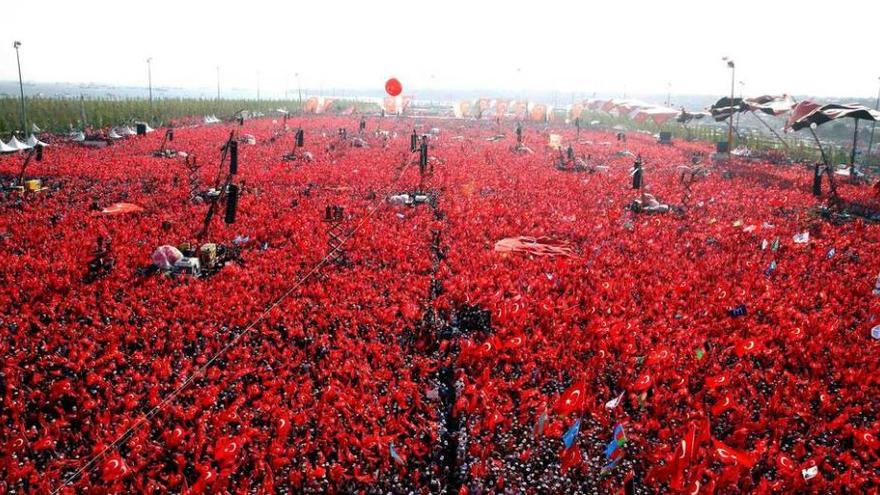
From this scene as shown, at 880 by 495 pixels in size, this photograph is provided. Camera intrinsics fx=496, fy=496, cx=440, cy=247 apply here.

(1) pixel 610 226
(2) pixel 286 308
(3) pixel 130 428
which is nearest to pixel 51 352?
(3) pixel 130 428

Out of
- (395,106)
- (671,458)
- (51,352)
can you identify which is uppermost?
(395,106)

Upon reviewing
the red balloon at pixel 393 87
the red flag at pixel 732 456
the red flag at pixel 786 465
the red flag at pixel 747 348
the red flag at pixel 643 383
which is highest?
the red balloon at pixel 393 87

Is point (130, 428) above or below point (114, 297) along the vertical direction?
below

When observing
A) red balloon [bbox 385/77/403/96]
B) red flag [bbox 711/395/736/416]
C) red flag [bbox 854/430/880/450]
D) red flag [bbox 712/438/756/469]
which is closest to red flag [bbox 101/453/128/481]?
red flag [bbox 712/438/756/469]

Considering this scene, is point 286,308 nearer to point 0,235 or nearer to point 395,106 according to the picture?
point 0,235

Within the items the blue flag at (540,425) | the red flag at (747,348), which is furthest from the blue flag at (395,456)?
the red flag at (747,348)

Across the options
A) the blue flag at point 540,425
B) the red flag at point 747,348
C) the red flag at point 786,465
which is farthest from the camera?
the red flag at point 747,348

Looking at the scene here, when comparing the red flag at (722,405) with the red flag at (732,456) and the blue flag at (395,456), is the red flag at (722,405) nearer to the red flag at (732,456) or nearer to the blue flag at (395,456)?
the red flag at (732,456)

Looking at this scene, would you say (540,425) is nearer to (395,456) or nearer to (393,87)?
(395,456)

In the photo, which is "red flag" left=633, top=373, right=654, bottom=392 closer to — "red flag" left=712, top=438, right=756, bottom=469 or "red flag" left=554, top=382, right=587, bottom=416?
"red flag" left=554, top=382, right=587, bottom=416

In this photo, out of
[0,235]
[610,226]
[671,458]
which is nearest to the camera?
[671,458]
